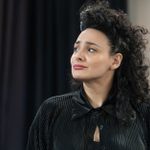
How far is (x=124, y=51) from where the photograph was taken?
1457 millimetres

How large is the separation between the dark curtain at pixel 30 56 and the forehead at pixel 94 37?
0.80m

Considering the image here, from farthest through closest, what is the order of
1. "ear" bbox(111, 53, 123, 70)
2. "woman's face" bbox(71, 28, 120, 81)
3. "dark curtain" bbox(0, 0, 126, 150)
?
"dark curtain" bbox(0, 0, 126, 150) → "ear" bbox(111, 53, 123, 70) → "woman's face" bbox(71, 28, 120, 81)

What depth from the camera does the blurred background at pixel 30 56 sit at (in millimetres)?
2067

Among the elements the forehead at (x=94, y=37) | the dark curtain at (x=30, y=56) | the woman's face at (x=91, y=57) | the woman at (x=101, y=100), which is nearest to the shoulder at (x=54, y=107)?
the woman at (x=101, y=100)

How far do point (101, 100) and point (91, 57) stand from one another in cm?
21

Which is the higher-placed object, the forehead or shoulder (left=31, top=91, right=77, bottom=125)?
the forehead

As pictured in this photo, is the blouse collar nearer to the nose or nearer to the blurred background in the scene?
the nose

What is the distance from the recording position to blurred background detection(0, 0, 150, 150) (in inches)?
81.4

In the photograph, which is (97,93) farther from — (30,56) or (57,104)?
(30,56)

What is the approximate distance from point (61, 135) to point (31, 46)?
0.95 meters

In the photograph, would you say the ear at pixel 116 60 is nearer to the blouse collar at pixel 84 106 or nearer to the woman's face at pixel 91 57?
the woman's face at pixel 91 57

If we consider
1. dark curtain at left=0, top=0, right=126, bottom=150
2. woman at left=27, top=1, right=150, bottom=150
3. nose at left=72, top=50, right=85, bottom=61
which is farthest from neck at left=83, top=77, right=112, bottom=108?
dark curtain at left=0, top=0, right=126, bottom=150

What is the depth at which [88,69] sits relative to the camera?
51.9 inches

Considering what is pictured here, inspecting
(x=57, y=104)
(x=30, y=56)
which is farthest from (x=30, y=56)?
(x=57, y=104)
